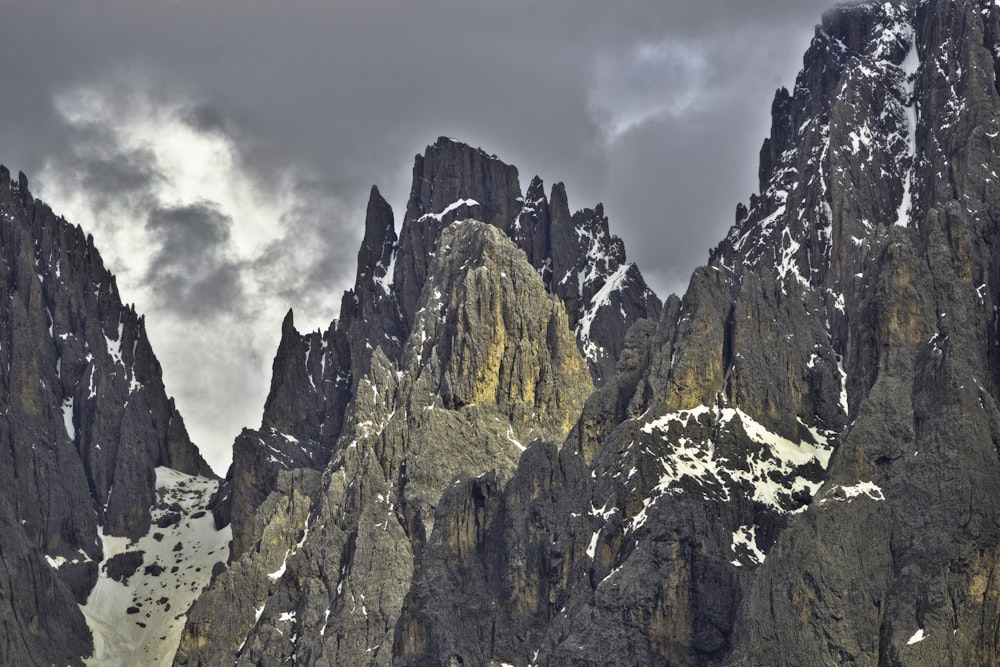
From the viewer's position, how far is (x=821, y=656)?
629ft

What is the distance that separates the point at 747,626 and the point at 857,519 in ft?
41.8

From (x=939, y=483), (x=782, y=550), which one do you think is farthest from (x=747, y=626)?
(x=939, y=483)

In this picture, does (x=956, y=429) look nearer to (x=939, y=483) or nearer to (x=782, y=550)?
(x=939, y=483)

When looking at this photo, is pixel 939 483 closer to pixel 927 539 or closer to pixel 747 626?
pixel 927 539

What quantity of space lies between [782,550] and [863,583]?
7879 millimetres

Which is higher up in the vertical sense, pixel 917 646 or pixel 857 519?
pixel 857 519

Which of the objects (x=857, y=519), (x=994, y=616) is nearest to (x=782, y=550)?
(x=857, y=519)

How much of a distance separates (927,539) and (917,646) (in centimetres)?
1006

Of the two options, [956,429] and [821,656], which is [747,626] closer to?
[821,656]

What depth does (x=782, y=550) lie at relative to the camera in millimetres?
199125

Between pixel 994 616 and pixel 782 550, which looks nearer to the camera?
pixel 994 616

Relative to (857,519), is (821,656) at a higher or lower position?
lower

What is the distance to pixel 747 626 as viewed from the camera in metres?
196

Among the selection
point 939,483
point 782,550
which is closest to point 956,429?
point 939,483
